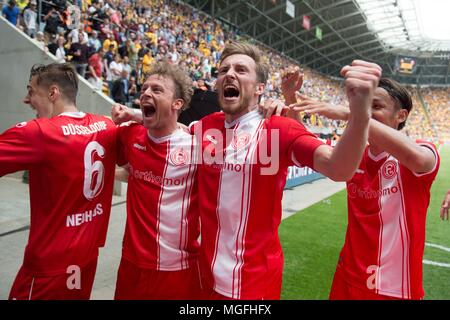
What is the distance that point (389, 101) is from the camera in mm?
2268

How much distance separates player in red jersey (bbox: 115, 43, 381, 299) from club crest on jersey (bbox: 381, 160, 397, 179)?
2.17 feet

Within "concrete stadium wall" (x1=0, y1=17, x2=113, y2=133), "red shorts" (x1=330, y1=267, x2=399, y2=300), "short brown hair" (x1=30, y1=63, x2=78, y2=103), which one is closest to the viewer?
"red shorts" (x1=330, y1=267, x2=399, y2=300)

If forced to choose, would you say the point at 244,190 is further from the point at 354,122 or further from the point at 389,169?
the point at 389,169

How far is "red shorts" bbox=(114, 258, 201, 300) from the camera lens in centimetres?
229

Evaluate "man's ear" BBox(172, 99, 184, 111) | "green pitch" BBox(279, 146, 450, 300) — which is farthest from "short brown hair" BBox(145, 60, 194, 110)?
"green pitch" BBox(279, 146, 450, 300)

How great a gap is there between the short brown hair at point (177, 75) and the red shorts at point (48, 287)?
139cm

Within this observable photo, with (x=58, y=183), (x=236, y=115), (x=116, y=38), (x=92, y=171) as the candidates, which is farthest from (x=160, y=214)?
(x=116, y=38)

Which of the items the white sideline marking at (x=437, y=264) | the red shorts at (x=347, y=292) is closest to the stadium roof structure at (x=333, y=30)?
the white sideline marking at (x=437, y=264)

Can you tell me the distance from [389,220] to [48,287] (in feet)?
6.91

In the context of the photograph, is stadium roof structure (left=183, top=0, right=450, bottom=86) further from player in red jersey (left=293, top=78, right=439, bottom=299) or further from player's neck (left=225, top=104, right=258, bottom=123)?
player in red jersey (left=293, top=78, right=439, bottom=299)

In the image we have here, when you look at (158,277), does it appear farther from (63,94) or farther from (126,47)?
(126,47)

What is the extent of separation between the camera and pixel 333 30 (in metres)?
38.4

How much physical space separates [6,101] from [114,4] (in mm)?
7860
